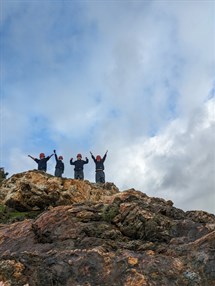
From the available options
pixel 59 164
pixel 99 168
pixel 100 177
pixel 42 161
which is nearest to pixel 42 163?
pixel 42 161

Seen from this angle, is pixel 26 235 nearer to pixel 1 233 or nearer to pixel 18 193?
pixel 1 233

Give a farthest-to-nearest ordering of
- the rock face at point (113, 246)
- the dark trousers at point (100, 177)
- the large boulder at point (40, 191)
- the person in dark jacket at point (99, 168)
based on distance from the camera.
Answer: the dark trousers at point (100, 177) → the person in dark jacket at point (99, 168) → the large boulder at point (40, 191) → the rock face at point (113, 246)

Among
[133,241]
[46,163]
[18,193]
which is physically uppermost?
[46,163]

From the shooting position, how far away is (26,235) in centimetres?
1898

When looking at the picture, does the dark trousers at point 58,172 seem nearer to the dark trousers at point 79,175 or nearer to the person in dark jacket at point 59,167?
the person in dark jacket at point 59,167

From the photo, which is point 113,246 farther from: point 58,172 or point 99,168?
point 99,168

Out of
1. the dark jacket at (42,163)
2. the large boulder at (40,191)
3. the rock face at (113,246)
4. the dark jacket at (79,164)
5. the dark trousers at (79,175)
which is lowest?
the rock face at (113,246)

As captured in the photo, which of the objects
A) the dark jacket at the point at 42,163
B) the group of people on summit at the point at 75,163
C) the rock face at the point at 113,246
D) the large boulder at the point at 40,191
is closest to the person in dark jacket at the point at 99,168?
the group of people on summit at the point at 75,163

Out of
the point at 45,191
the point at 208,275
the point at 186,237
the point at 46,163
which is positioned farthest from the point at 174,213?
the point at 46,163

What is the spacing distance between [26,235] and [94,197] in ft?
82.1

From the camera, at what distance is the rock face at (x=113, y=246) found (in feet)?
44.7

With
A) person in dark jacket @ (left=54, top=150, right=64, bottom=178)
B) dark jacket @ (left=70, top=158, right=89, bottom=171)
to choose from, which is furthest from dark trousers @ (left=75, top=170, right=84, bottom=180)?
person in dark jacket @ (left=54, top=150, right=64, bottom=178)

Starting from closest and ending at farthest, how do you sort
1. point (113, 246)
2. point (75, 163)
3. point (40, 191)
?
1. point (113, 246)
2. point (40, 191)
3. point (75, 163)

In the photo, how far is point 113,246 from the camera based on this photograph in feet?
52.0
